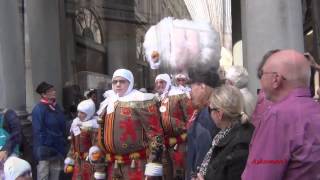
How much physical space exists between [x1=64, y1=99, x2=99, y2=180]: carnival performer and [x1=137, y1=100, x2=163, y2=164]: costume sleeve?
5.92 ft

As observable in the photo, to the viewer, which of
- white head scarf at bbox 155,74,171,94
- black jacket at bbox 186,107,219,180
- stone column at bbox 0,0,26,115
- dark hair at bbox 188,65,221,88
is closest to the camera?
black jacket at bbox 186,107,219,180

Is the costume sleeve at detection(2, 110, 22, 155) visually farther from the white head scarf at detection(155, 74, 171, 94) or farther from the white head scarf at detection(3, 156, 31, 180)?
the white head scarf at detection(3, 156, 31, 180)

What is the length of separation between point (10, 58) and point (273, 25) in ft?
16.1

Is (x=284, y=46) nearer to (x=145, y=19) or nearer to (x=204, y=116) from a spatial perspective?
(x=204, y=116)

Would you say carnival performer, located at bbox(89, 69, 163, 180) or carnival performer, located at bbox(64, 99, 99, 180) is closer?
carnival performer, located at bbox(89, 69, 163, 180)

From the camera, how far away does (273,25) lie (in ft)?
27.7

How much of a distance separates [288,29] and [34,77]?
22.1ft

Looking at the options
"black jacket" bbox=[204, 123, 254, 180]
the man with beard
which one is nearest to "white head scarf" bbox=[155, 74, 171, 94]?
the man with beard

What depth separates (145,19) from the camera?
21.0 meters

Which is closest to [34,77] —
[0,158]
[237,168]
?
[0,158]

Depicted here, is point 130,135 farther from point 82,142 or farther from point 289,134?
point 289,134

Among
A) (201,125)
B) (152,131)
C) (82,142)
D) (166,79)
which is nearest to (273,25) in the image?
(166,79)

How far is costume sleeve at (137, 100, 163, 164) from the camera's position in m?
6.38

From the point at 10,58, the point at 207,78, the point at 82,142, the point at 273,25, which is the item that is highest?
the point at 273,25
